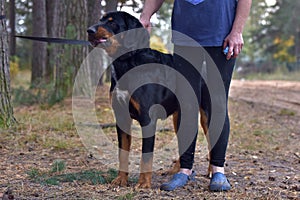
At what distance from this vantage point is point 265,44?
4212cm

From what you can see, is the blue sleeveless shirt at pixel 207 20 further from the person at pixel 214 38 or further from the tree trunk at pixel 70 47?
the tree trunk at pixel 70 47

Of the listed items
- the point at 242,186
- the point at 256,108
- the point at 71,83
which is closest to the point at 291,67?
the point at 256,108

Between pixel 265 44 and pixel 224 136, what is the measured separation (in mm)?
39263

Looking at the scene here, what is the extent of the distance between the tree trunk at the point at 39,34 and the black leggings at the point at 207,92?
27.1 feet

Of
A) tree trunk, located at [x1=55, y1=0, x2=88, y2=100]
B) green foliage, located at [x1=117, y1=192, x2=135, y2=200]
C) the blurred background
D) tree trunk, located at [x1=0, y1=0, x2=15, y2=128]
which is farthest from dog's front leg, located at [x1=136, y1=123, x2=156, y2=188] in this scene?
tree trunk, located at [x1=55, y1=0, x2=88, y2=100]

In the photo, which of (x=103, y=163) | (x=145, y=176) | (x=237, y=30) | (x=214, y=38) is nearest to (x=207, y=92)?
(x=214, y=38)

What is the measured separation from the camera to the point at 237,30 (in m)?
4.02

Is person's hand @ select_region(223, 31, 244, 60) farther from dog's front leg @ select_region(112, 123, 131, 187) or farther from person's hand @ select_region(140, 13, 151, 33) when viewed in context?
dog's front leg @ select_region(112, 123, 131, 187)

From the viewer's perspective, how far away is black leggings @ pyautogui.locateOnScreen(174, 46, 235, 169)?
13.6 feet

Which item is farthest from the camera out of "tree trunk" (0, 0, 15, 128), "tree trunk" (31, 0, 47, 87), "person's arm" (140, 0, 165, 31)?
"tree trunk" (31, 0, 47, 87)


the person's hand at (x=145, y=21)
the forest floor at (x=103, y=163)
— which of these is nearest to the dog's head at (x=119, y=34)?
the person's hand at (x=145, y=21)

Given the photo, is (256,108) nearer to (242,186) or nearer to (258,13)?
(242,186)

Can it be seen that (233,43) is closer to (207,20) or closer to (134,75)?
(207,20)

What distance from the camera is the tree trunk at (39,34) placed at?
13859 millimetres
